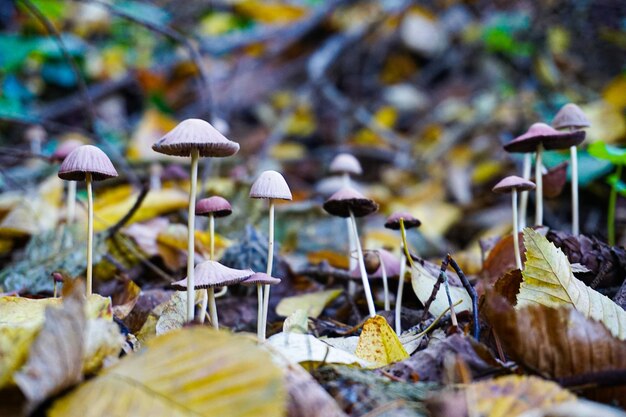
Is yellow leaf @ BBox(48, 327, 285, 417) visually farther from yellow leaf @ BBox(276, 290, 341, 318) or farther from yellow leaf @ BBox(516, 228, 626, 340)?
yellow leaf @ BBox(276, 290, 341, 318)

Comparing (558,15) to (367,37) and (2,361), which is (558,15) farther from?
(2,361)

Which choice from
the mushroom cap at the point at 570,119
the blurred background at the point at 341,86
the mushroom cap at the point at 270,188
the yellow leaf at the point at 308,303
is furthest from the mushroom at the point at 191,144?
the blurred background at the point at 341,86

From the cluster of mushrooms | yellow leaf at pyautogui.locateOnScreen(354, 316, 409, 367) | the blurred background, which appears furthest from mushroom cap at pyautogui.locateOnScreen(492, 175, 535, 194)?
the blurred background

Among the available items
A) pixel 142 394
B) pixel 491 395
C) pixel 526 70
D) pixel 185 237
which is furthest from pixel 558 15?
pixel 142 394

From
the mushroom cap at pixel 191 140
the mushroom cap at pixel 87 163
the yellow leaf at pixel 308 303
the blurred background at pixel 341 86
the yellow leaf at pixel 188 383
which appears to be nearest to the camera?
the yellow leaf at pixel 188 383

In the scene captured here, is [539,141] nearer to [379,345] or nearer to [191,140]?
[379,345]

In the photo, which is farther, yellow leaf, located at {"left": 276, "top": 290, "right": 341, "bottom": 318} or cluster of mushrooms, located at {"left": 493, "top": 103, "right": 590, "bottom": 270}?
yellow leaf, located at {"left": 276, "top": 290, "right": 341, "bottom": 318}

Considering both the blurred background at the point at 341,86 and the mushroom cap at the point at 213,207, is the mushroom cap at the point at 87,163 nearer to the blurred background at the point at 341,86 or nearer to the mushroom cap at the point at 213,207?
the mushroom cap at the point at 213,207
